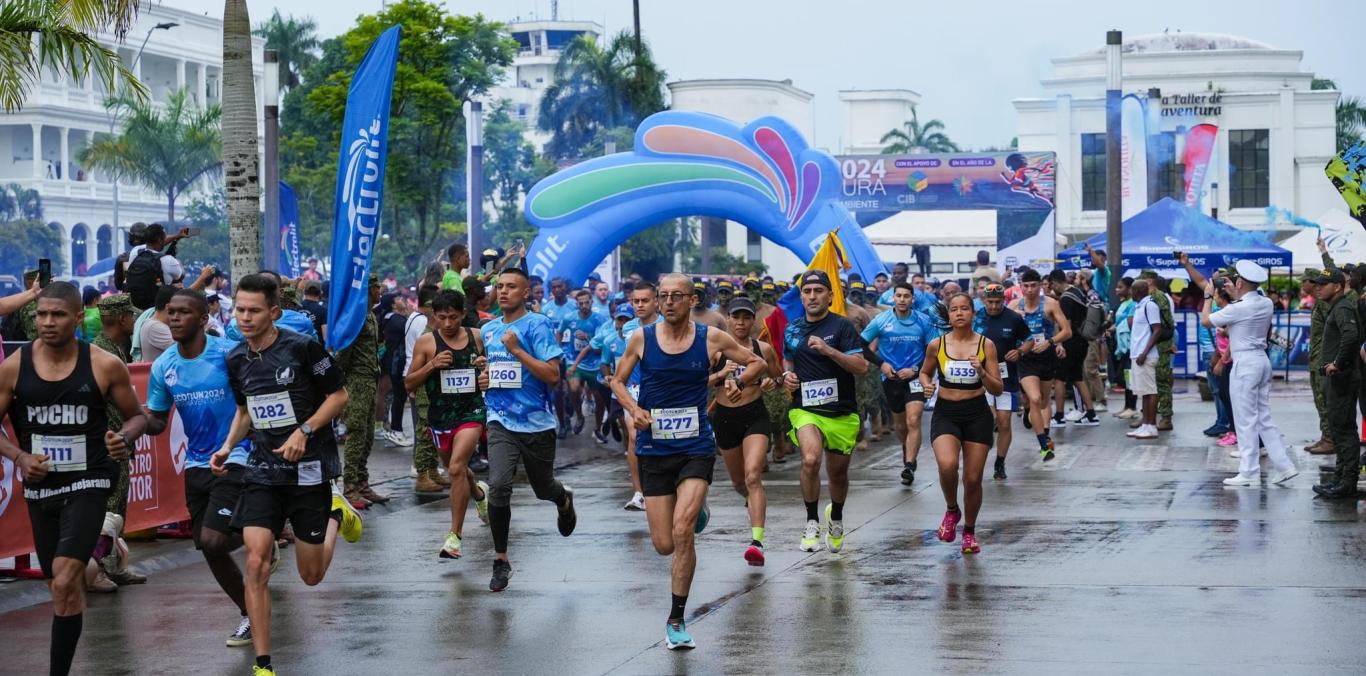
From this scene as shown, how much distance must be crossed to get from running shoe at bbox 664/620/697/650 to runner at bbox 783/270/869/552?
10.8 ft

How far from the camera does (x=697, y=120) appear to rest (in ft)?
87.0

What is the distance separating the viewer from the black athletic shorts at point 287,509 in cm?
774

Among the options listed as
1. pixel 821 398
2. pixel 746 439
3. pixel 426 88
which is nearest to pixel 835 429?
pixel 821 398

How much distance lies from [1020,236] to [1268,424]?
109 ft

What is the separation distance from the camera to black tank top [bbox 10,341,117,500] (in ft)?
24.1

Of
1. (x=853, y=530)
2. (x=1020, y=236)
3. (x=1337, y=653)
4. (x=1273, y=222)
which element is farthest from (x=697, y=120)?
(x=1273, y=222)

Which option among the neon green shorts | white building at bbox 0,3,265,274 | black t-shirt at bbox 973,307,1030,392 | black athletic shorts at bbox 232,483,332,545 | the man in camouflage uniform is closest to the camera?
black athletic shorts at bbox 232,483,332,545

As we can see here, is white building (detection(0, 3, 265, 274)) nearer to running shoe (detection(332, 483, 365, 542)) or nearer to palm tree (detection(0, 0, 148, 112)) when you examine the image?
palm tree (detection(0, 0, 148, 112))

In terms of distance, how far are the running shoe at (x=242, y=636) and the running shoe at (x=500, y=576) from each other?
5.68 feet

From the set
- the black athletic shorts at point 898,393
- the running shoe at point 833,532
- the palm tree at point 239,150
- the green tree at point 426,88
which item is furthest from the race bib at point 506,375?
the green tree at point 426,88

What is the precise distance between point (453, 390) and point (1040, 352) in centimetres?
710

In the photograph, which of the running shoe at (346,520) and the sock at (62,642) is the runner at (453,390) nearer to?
the running shoe at (346,520)

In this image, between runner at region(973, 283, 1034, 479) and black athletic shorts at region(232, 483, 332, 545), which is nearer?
black athletic shorts at region(232, 483, 332, 545)

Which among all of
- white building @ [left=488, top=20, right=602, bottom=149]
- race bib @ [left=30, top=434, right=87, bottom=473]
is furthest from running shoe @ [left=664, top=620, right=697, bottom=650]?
white building @ [left=488, top=20, right=602, bottom=149]
